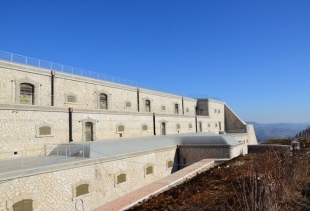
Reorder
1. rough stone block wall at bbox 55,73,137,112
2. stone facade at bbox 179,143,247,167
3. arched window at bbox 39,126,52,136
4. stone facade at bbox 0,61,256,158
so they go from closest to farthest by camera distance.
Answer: stone facade at bbox 0,61,256,158 < arched window at bbox 39,126,52,136 < rough stone block wall at bbox 55,73,137,112 < stone facade at bbox 179,143,247,167

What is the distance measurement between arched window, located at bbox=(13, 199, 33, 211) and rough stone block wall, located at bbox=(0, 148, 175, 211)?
16 centimetres

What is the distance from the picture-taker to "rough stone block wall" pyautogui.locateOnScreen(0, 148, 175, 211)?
992 cm

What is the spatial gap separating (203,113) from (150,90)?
1402cm

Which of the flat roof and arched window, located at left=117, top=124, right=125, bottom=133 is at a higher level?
arched window, located at left=117, top=124, right=125, bottom=133

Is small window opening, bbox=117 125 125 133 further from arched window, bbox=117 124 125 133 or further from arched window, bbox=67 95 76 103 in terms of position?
arched window, bbox=67 95 76 103

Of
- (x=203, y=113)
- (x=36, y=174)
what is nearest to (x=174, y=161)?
(x=36, y=174)

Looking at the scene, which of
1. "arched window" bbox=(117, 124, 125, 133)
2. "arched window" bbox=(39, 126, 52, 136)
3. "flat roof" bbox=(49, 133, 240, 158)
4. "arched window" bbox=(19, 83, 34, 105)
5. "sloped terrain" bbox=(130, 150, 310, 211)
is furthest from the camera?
"arched window" bbox=(117, 124, 125, 133)

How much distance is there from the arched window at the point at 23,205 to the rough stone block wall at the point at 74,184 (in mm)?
160

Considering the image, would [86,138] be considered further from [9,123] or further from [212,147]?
[212,147]

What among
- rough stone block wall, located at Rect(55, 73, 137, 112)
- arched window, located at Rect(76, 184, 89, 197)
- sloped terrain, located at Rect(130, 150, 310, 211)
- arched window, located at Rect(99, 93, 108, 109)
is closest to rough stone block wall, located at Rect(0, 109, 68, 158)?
rough stone block wall, located at Rect(55, 73, 137, 112)

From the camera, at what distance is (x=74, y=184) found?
1212cm

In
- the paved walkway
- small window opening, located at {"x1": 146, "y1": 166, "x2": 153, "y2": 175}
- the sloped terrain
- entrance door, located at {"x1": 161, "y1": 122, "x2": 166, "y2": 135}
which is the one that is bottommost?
small window opening, located at {"x1": 146, "y1": 166, "x2": 153, "y2": 175}

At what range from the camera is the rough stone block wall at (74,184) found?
9922 mm

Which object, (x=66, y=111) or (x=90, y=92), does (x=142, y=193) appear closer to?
(x=66, y=111)
